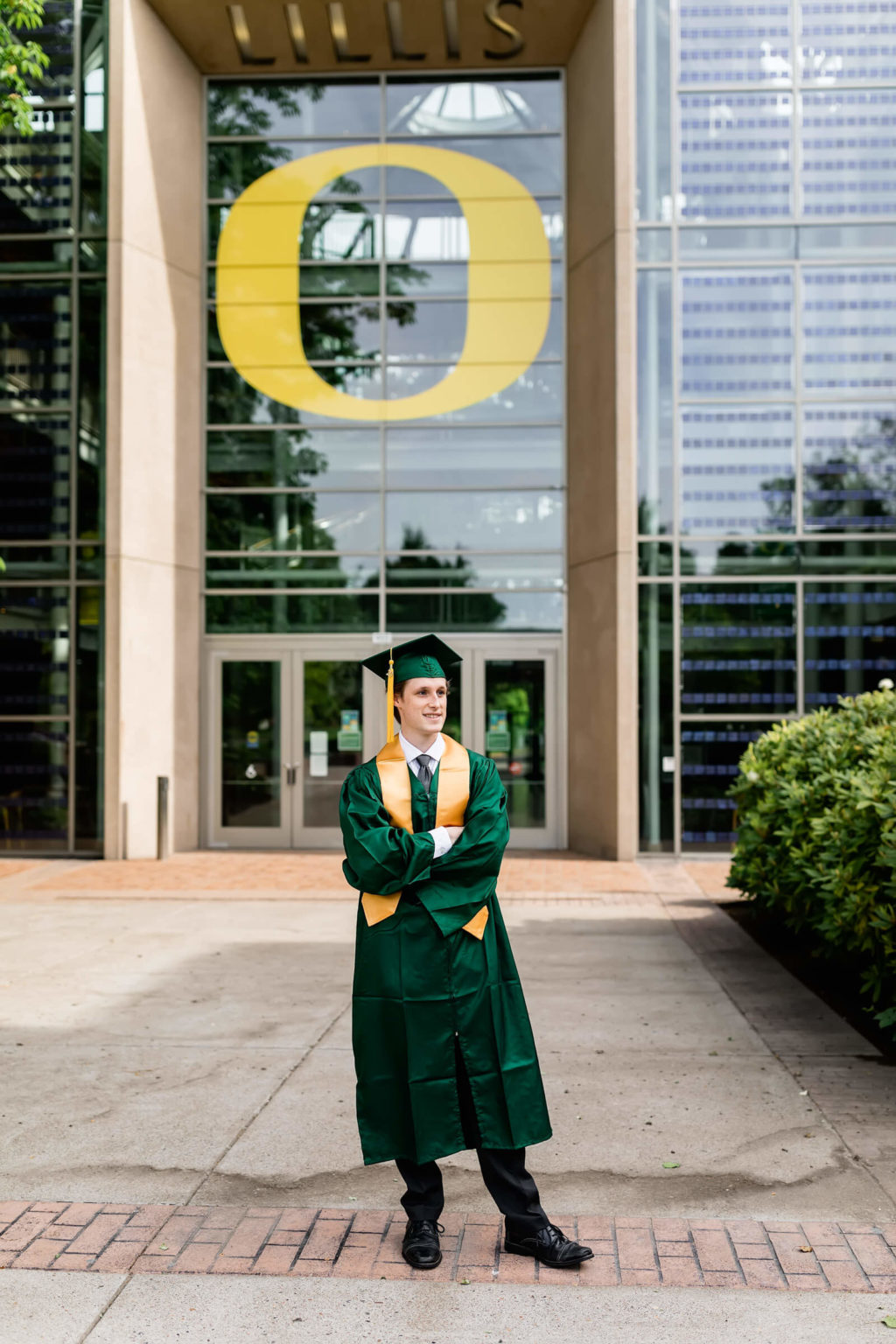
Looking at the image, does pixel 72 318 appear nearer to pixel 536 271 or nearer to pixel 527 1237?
pixel 536 271

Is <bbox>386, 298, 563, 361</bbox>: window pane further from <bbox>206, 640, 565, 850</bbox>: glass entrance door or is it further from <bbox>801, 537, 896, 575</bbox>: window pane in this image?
<bbox>801, 537, 896, 575</bbox>: window pane

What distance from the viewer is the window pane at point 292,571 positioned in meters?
15.2

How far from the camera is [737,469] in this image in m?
14.1

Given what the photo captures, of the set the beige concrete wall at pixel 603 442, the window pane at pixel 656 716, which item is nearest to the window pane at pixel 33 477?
the beige concrete wall at pixel 603 442

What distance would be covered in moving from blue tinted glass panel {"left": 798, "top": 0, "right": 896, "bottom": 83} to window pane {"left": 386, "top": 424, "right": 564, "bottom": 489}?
539cm

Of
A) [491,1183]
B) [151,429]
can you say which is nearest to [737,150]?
[151,429]

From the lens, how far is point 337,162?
15562mm

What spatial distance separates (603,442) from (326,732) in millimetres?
5103

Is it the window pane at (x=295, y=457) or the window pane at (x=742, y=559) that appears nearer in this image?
the window pane at (x=742, y=559)

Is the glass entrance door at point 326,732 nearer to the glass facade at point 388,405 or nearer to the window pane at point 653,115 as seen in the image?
the glass facade at point 388,405

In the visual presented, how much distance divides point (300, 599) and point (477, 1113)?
1198 centimetres

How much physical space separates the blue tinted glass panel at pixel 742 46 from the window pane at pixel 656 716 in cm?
633

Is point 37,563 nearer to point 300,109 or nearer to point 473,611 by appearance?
point 473,611

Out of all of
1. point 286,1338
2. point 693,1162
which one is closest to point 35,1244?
point 286,1338
